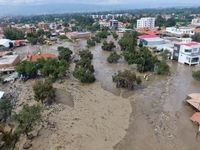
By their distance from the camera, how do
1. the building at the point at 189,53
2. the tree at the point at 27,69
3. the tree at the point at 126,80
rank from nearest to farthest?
the tree at the point at 126,80
the tree at the point at 27,69
the building at the point at 189,53

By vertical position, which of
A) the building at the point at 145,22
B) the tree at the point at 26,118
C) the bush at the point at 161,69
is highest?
the building at the point at 145,22

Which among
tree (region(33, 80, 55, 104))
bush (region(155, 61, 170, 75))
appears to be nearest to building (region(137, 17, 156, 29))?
bush (region(155, 61, 170, 75))

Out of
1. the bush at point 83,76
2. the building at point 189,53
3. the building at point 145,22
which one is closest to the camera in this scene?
the bush at point 83,76

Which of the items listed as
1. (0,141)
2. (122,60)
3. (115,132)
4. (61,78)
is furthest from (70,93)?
(122,60)

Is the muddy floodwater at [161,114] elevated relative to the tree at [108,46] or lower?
lower

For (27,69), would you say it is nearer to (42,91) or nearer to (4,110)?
(42,91)

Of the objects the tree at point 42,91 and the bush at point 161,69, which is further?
the bush at point 161,69

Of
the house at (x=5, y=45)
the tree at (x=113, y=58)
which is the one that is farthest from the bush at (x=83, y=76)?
the house at (x=5, y=45)

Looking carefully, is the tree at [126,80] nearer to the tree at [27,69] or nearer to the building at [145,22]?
the tree at [27,69]

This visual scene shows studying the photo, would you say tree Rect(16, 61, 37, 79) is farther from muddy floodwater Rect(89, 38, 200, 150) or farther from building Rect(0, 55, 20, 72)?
muddy floodwater Rect(89, 38, 200, 150)
